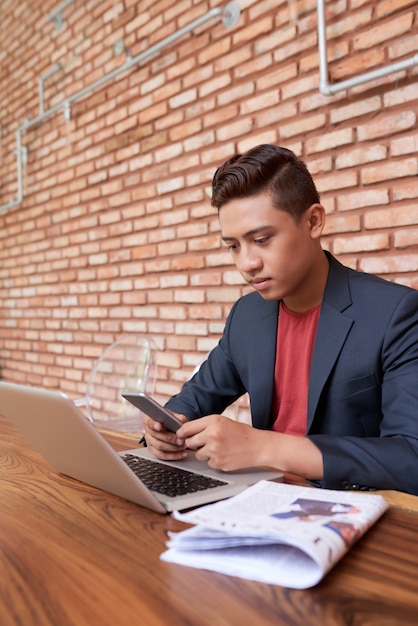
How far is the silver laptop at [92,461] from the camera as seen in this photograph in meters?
0.85

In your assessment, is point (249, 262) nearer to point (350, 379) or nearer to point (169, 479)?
point (350, 379)

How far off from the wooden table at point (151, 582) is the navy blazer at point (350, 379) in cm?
14

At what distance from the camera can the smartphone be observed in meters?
1.00

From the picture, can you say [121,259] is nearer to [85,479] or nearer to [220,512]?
[85,479]

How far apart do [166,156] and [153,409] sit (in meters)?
2.16

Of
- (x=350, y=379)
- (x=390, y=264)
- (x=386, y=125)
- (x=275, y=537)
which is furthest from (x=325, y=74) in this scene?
(x=275, y=537)

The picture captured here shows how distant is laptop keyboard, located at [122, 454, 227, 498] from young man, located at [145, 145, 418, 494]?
1.5 inches

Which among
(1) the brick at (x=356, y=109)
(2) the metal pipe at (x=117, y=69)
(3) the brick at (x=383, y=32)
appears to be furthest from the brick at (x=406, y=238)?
(2) the metal pipe at (x=117, y=69)

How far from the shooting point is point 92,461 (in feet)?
3.04

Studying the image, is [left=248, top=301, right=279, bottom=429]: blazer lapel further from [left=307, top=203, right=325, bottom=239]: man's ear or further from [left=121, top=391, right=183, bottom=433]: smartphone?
[left=121, top=391, right=183, bottom=433]: smartphone

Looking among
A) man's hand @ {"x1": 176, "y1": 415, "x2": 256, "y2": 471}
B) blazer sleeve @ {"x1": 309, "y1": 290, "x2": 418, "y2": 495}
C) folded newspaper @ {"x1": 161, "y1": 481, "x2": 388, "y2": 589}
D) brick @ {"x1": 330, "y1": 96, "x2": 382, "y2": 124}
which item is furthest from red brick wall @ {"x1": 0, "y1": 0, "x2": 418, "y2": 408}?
folded newspaper @ {"x1": 161, "y1": 481, "x2": 388, "y2": 589}

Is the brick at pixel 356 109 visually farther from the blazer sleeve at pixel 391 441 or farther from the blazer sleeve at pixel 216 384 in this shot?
the blazer sleeve at pixel 391 441

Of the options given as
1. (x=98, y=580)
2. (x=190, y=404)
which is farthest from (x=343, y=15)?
(x=98, y=580)

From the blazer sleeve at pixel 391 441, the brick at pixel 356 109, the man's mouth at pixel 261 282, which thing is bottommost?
the blazer sleeve at pixel 391 441
